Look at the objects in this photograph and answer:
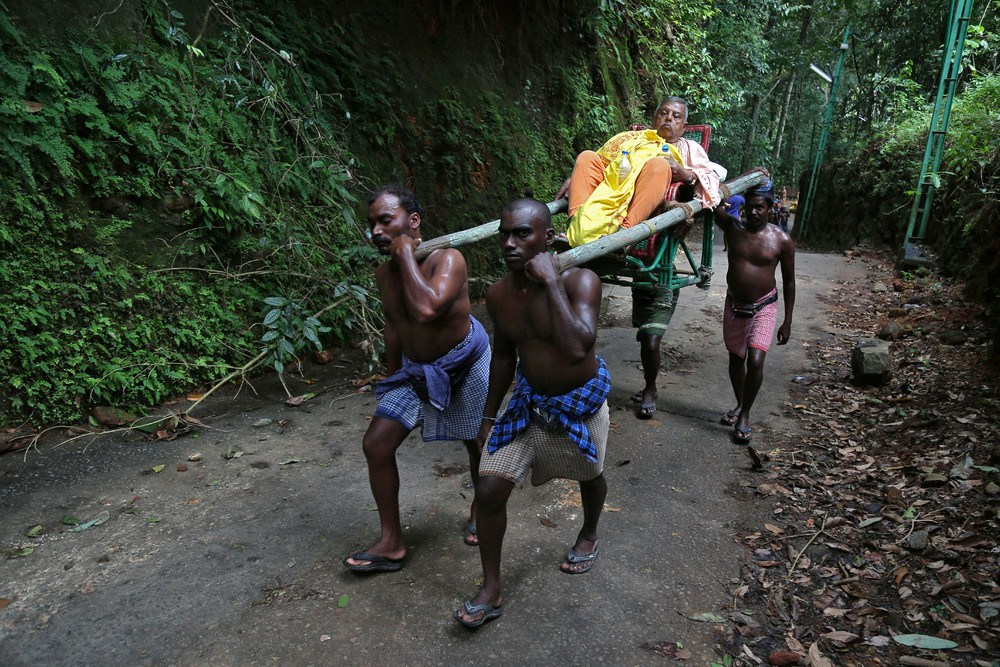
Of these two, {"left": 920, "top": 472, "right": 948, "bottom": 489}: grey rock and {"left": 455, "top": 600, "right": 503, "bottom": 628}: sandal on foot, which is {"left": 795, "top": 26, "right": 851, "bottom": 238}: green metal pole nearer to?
{"left": 920, "top": 472, "right": 948, "bottom": 489}: grey rock

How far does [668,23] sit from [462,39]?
5935 mm

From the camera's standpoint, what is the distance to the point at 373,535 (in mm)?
3068

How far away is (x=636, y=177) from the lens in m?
4.36

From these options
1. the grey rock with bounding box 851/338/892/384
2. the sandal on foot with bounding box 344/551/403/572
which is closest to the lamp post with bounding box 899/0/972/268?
the grey rock with bounding box 851/338/892/384

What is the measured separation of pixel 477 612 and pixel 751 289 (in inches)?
124

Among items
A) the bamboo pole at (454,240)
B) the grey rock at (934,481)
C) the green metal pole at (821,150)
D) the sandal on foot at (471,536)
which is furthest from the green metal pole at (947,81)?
the green metal pole at (821,150)

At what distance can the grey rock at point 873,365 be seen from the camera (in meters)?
5.19

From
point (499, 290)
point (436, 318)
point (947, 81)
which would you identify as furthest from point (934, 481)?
point (947, 81)

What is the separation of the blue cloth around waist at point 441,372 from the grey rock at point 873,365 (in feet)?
13.4

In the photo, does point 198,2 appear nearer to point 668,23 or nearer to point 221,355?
point 221,355

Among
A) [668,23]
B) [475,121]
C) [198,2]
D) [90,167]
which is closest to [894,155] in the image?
[668,23]

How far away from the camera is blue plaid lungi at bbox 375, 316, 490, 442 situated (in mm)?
2744

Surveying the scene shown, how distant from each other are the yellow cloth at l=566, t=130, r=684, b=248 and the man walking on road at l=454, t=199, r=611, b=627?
1915 mm

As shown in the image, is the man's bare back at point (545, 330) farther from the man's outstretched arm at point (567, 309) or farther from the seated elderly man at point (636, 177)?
the seated elderly man at point (636, 177)
